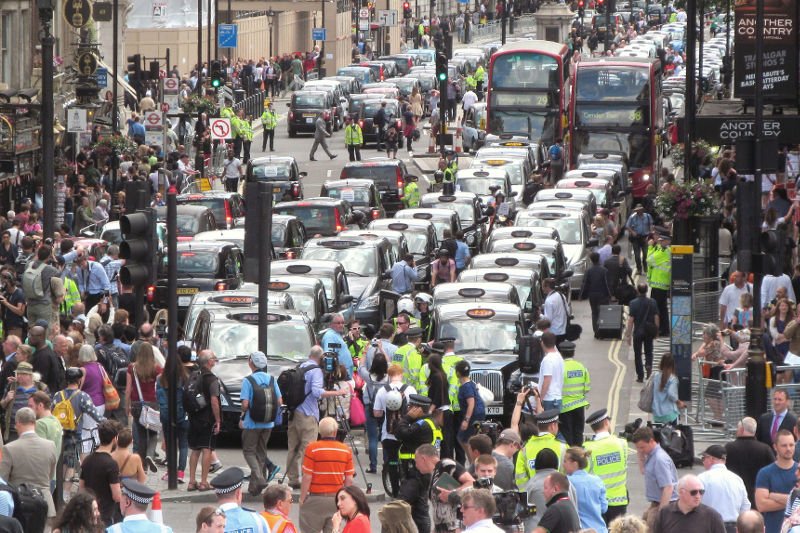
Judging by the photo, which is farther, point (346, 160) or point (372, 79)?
point (372, 79)

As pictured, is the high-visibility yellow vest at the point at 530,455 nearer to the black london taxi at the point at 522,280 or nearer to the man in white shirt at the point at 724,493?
the man in white shirt at the point at 724,493

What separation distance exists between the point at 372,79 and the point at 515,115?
27.4 m

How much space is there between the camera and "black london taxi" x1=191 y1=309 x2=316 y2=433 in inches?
891

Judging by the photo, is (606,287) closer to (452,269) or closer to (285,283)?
(452,269)

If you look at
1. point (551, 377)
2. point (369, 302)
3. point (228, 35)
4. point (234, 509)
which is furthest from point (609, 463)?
point (228, 35)

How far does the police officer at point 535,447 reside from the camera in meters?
15.5

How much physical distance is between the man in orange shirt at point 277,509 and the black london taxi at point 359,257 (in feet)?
53.5

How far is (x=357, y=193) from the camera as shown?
39.9 m

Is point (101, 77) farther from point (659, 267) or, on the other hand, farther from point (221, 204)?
point (659, 267)

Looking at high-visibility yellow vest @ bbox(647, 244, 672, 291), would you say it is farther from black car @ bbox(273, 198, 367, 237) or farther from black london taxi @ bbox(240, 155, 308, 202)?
black london taxi @ bbox(240, 155, 308, 202)

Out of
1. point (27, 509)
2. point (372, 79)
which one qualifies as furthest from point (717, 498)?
point (372, 79)

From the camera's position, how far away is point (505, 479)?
15.1 metres

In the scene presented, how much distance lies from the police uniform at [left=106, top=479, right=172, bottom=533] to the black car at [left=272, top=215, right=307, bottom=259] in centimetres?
2007

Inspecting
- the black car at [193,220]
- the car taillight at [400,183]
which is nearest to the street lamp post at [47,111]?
the black car at [193,220]
